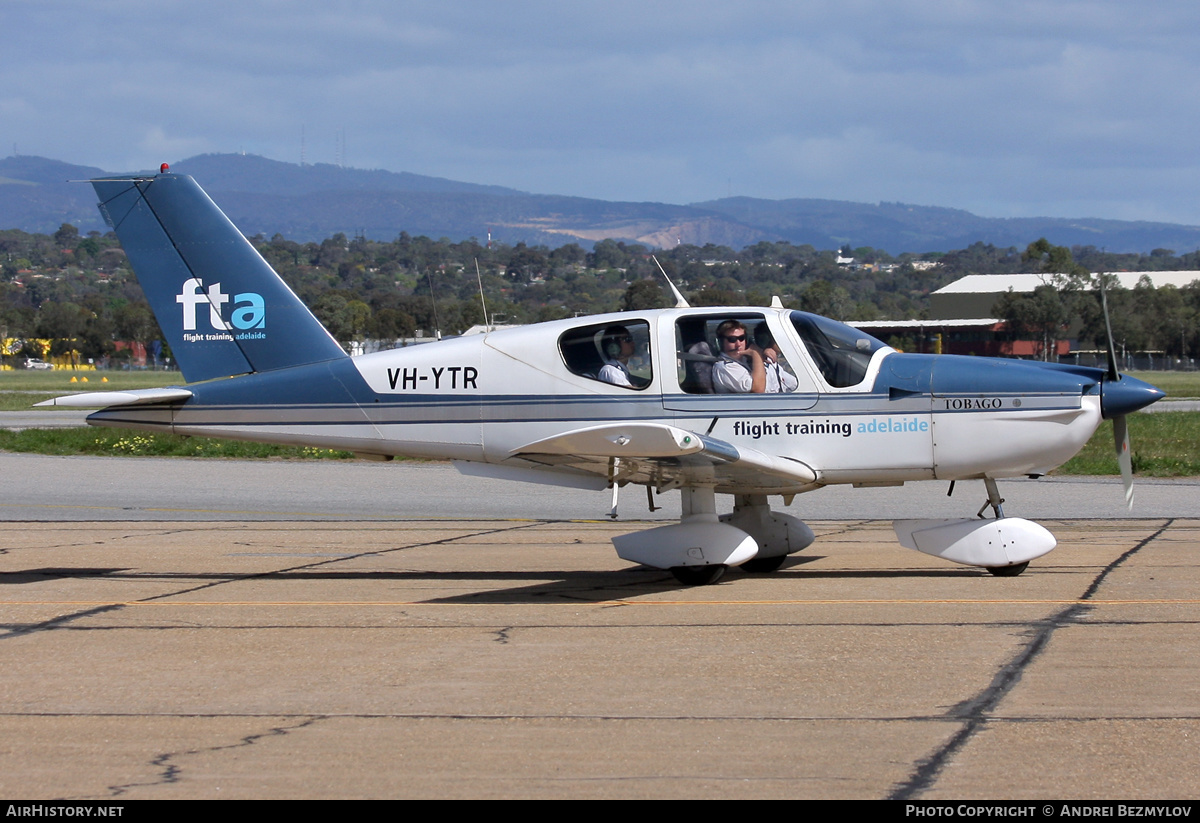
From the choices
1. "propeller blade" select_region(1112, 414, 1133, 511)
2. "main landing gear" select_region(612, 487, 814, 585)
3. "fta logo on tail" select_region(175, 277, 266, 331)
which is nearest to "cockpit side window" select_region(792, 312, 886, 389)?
"main landing gear" select_region(612, 487, 814, 585)

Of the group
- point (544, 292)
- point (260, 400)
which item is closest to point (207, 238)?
point (260, 400)

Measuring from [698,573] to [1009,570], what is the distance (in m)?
2.43

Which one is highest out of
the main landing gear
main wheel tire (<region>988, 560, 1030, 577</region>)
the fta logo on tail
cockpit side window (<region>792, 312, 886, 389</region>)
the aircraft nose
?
the fta logo on tail

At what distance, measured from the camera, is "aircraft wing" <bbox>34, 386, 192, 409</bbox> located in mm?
9727

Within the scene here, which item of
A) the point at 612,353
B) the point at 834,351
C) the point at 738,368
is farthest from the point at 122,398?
the point at 834,351

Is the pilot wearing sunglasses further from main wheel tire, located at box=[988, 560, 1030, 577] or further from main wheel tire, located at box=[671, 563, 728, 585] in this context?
main wheel tire, located at box=[988, 560, 1030, 577]

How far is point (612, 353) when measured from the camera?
976cm

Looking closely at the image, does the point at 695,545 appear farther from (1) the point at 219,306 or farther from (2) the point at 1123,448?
(1) the point at 219,306

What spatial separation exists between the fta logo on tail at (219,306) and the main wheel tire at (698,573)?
13.9 feet

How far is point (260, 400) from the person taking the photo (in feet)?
34.0

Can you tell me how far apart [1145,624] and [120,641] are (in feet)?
21.3

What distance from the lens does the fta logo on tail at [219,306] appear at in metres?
10.6

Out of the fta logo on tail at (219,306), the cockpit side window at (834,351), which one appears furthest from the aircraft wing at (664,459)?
the fta logo on tail at (219,306)

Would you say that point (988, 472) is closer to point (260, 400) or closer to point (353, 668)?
point (353, 668)
